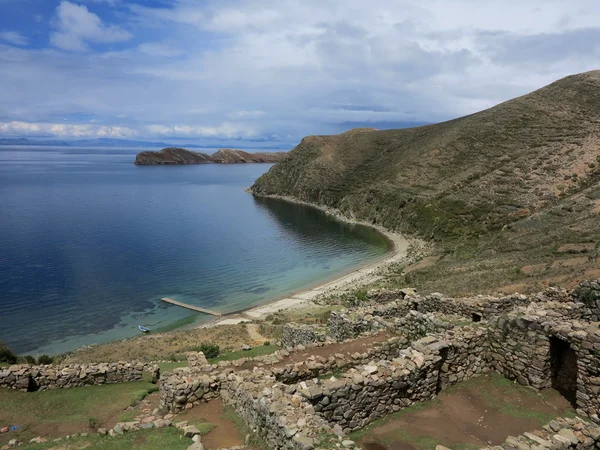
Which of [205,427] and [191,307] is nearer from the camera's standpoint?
[205,427]

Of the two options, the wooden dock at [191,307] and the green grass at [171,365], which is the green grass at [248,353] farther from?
the wooden dock at [191,307]

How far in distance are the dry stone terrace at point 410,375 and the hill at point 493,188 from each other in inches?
551

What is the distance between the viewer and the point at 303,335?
19.8 metres

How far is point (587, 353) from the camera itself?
398 inches

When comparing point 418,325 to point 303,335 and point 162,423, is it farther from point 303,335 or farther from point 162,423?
point 162,423

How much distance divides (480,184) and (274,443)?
84327 mm

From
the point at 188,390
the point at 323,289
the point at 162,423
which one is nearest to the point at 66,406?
the point at 162,423

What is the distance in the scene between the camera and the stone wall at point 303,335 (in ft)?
61.5

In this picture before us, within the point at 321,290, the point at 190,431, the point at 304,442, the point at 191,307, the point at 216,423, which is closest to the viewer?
the point at 304,442

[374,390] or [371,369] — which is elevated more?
[371,369]

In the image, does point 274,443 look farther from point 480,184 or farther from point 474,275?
point 480,184

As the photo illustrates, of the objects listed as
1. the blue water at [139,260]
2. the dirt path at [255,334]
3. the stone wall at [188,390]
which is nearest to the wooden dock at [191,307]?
the blue water at [139,260]

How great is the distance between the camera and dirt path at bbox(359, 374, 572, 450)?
946 cm

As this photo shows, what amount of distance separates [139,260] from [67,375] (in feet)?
164
